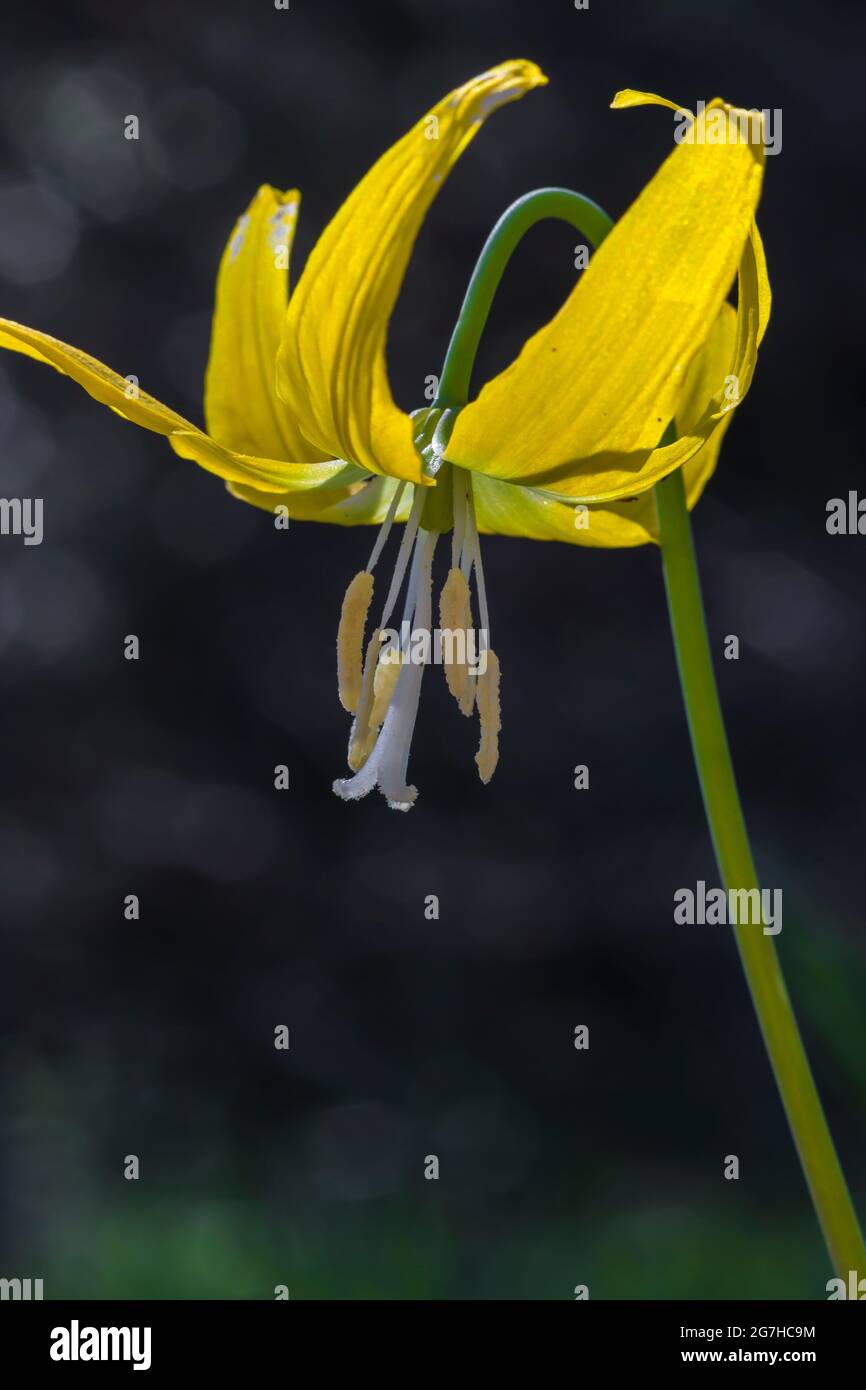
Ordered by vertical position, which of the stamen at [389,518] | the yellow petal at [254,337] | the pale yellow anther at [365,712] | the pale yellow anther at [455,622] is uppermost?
the yellow petal at [254,337]

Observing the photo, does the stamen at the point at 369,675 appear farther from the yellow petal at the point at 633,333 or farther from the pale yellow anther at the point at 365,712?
the yellow petal at the point at 633,333

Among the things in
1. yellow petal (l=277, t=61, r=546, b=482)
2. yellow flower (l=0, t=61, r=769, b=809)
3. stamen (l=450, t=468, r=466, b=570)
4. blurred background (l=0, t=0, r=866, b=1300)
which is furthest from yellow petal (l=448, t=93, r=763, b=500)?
blurred background (l=0, t=0, r=866, b=1300)

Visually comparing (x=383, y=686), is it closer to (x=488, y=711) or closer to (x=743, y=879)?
(x=488, y=711)

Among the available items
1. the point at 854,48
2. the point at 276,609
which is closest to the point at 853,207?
the point at 854,48

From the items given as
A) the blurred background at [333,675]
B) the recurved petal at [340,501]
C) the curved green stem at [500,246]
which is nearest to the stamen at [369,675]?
the recurved petal at [340,501]

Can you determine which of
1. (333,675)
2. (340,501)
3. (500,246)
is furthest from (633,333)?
(333,675)

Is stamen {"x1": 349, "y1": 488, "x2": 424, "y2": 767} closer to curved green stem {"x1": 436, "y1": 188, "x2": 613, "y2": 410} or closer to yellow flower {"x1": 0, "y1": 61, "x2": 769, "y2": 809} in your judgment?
yellow flower {"x1": 0, "y1": 61, "x2": 769, "y2": 809}

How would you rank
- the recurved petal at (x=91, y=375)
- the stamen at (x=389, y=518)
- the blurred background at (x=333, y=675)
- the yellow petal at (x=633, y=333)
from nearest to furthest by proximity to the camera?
the yellow petal at (x=633, y=333), the recurved petal at (x=91, y=375), the stamen at (x=389, y=518), the blurred background at (x=333, y=675)
